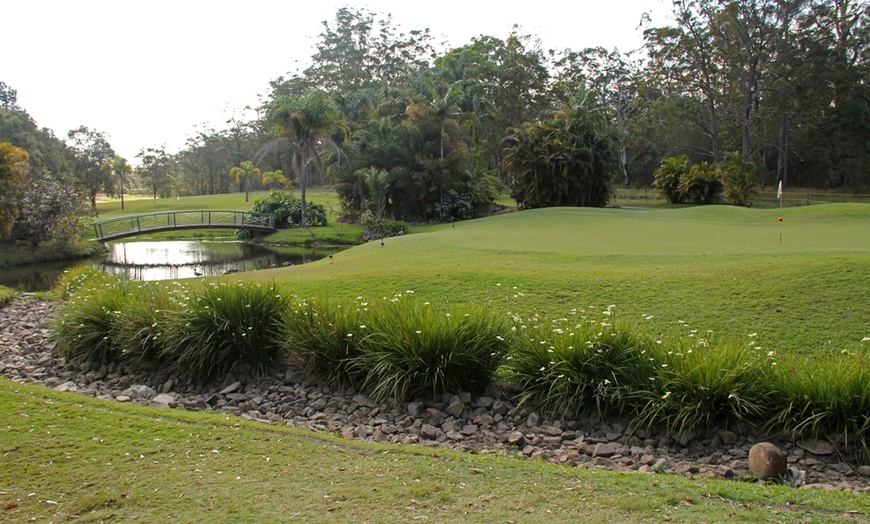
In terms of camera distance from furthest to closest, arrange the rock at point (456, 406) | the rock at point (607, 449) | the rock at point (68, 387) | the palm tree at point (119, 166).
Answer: the palm tree at point (119, 166)
the rock at point (68, 387)
the rock at point (456, 406)
the rock at point (607, 449)

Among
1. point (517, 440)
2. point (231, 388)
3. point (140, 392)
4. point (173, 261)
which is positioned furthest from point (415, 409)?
point (173, 261)

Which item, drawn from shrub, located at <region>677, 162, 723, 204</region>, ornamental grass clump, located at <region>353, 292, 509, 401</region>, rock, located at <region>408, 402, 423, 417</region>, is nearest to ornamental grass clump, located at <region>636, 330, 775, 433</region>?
ornamental grass clump, located at <region>353, 292, 509, 401</region>

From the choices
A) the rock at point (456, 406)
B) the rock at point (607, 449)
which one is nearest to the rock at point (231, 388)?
the rock at point (456, 406)

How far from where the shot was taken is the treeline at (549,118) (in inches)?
1620

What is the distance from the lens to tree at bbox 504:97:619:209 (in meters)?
39.8

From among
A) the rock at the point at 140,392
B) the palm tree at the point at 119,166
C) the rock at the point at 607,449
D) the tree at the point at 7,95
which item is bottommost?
the rock at the point at 140,392

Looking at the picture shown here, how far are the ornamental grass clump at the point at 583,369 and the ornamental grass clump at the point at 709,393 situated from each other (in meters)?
0.30

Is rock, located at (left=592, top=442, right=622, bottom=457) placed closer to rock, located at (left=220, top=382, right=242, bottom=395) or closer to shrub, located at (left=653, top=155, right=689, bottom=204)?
rock, located at (left=220, top=382, right=242, bottom=395)

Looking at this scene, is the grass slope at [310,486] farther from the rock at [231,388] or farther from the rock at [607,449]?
the rock at [231,388]

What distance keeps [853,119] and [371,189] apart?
37.7 m

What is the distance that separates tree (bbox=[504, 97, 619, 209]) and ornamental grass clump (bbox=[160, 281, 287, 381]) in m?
31.8

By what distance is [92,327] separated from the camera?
10367 mm

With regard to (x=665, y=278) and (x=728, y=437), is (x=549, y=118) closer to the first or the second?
(x=665, y=278)

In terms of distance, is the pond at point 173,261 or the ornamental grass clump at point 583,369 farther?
the pond at point 173,261
